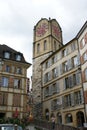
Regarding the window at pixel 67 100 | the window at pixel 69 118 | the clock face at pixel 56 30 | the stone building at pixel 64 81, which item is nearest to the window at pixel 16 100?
the stone building at pixel 64 81

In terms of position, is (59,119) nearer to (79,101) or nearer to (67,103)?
(67,103)

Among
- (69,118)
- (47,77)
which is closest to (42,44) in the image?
(47,77)

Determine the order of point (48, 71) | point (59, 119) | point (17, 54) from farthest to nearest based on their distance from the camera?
point (48, 71), point (17, 54), point (59, 119)

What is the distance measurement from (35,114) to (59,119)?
9.16 metres

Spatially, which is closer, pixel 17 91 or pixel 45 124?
pixel 45 124

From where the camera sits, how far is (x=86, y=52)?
3362cm

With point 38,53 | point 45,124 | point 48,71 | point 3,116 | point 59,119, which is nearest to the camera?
point 45,124

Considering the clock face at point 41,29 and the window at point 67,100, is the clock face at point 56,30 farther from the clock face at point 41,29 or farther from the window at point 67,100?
the window at point 67,100

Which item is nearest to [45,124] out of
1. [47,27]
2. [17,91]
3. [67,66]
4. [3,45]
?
[17,91]

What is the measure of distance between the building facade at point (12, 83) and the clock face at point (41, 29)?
16529mm

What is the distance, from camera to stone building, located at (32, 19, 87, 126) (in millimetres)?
34281

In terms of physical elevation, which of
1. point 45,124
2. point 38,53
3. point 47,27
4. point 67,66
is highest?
point 47,27

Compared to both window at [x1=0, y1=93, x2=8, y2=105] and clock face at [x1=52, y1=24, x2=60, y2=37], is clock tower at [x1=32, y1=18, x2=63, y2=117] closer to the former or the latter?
clock face at [x1=52, y1=24, x2=60, y2=37]

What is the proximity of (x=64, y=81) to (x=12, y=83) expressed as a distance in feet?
30.5
